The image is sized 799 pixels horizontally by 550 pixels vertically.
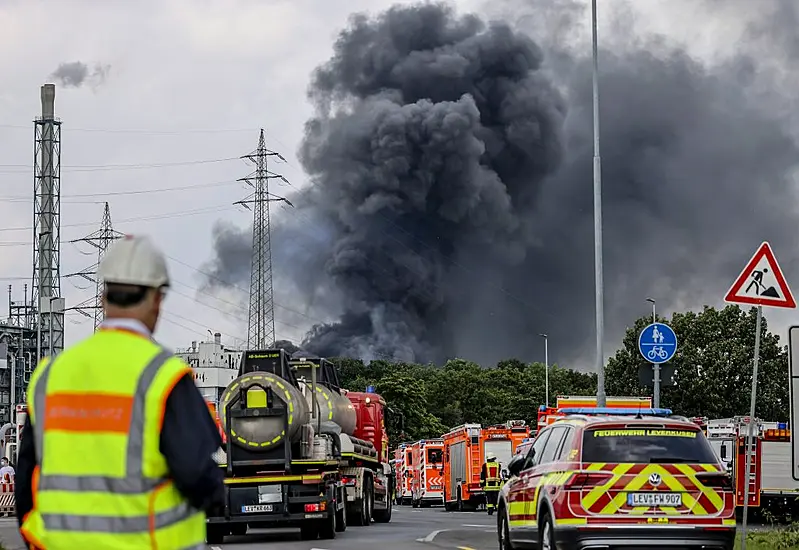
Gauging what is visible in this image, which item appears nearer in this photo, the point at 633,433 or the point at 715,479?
the point at 715,479

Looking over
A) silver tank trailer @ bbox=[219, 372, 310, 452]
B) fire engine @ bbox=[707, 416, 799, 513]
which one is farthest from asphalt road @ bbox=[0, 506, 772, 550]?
fire engine @ bbox=[707, 416, 799, 513]

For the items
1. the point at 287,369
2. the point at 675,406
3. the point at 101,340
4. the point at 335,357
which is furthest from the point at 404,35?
the point at 101,340

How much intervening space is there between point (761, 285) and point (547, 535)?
3686 mm

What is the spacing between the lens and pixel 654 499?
1354cm

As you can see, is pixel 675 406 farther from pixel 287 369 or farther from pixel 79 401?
pixel 79 401

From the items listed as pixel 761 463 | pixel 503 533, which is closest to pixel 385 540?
pixel 503 533

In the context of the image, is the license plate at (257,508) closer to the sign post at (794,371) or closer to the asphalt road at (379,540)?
the asphalt road at (379,540)

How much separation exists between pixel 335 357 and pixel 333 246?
11246 millimetres

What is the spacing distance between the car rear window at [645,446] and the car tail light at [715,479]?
0.14m

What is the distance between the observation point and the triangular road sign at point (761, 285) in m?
15.5

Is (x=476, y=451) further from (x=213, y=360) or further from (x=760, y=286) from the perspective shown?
(x=213, y=360)

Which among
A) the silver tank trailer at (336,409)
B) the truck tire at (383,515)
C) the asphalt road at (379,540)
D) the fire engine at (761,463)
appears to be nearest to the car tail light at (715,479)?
the asphalt road at (379,540)

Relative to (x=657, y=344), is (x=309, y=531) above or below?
below

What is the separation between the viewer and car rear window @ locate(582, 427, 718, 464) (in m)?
13.7
